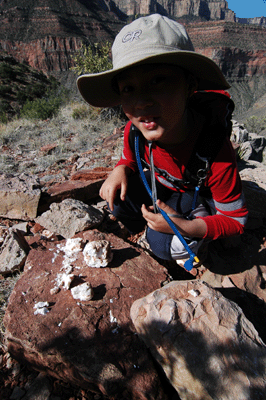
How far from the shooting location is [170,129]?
1.18 m

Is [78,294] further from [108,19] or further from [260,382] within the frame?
[108,19]

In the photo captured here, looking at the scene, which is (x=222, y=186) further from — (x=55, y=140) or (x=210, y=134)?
(x=55, y=140)

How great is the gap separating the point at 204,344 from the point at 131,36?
1406mm

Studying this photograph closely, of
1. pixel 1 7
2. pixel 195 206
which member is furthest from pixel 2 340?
pixel 1 7

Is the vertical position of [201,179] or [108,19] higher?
[108,19]

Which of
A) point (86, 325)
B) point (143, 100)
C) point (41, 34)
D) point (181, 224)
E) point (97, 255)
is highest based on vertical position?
point (41, 34)

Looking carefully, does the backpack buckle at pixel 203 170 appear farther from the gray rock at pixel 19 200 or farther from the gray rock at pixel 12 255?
the gray rock at pixel 19 200

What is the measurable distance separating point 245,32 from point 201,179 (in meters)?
67.9

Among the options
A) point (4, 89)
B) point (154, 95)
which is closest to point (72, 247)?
point (154, 95)

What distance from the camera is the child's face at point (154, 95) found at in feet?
3.34

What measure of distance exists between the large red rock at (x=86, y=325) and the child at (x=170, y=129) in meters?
0.40

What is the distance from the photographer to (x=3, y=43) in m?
41.7

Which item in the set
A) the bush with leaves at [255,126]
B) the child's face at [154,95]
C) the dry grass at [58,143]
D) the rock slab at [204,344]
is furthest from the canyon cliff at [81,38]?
the rock slab at [204,344]

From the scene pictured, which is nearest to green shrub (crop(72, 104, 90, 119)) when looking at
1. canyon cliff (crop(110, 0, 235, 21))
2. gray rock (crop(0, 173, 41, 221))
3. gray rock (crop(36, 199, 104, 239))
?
gray rock (crop(0, 173, 41, 221))
